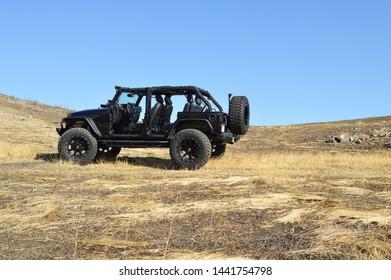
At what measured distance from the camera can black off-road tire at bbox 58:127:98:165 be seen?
10.6m

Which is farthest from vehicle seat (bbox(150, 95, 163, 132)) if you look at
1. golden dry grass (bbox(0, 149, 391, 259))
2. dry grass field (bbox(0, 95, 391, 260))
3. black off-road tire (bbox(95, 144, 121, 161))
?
golden dry grass (bbox(0, 149, 391, 259))

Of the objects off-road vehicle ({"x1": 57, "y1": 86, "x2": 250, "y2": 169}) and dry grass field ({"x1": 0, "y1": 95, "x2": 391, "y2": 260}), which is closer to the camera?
dry grass field ({"x1": 0, "y1": 95, "x2": 391, "y2": 260})

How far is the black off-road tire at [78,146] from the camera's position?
34.8 ft

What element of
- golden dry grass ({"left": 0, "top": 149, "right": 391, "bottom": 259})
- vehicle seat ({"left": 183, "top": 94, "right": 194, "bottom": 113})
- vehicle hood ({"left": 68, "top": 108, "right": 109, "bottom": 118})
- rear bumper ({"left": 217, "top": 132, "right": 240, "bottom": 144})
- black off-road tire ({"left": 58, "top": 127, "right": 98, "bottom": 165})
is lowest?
golden dry grass ({"left": 0, "top": 149, "right": 391, "bottom": 259})

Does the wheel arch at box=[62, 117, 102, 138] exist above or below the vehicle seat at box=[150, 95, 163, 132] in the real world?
below

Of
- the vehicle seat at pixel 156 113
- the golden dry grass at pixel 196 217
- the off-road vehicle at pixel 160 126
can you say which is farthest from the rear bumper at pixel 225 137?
the golden dry grass at pixel 196 217

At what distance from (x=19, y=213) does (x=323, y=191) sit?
4238 millimetres

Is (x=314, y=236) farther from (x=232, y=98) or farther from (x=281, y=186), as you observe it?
(x=232, y=98)

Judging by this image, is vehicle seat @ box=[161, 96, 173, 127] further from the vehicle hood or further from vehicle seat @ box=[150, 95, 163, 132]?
the vehicle hood

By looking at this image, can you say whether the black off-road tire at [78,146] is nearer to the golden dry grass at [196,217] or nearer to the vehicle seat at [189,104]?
the vehicle seat at [189,104]

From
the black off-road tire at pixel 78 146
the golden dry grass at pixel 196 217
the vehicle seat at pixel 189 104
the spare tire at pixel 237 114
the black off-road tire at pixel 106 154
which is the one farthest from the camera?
the black off-road tire at pixel 106 154

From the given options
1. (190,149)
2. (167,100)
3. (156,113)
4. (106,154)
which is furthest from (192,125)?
A: (106,154)

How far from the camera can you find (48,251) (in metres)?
3.25
